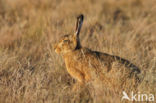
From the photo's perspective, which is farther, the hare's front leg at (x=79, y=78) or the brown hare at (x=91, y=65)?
the hare's front leg at (x=79, y=78)

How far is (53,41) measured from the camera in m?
5.92

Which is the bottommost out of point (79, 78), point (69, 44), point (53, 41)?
point (79, 78)

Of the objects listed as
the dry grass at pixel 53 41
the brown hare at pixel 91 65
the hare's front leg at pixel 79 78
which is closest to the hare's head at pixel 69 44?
the brown hare at pixel 91 65

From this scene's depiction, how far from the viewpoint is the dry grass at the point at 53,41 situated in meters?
3.89

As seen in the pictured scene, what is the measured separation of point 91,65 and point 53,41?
1912 millimetres

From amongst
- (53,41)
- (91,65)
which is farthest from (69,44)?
(53,41)

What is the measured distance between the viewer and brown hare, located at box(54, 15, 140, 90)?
13.1 ft

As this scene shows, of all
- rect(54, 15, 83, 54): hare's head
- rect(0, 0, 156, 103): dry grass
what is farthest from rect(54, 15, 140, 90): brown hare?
rect(0, 0, 156, 103): dry grass

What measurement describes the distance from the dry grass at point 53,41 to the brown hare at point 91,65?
16 cm

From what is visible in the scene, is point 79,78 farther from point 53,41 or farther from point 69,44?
point 53,41

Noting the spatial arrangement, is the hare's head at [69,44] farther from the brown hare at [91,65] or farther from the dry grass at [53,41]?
the dry grass at [53,41]

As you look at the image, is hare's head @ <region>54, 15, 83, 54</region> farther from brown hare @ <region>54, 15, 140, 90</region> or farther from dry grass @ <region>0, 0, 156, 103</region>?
dry grass @ <region>0, 0, 156, 103</region>

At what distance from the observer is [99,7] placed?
9.31 metres

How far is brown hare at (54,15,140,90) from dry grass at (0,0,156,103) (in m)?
0.16
